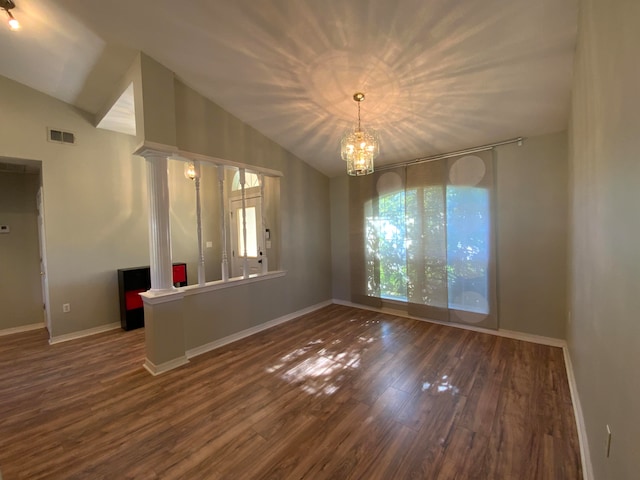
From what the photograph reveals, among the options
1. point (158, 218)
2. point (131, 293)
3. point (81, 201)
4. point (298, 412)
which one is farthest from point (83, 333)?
point (298, 412)

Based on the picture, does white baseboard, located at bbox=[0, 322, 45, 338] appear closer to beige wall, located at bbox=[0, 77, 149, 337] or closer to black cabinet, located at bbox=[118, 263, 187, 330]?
beige wall, located at bbox=[0, 77, 149, 337]

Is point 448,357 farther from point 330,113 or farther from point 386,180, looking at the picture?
point 330,113

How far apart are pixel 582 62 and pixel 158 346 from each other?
4.35 metres

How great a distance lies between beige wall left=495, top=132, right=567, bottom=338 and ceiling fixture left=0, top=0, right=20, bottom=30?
529cm

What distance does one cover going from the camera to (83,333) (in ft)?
12.6

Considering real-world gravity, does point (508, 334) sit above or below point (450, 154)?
below

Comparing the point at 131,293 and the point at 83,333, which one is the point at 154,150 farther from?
the point at 83,333

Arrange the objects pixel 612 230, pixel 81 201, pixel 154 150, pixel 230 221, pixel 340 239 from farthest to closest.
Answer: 1. pixel 230 221
2. pixel 340 239
3. pixel 81 201
4. pixel 154 150
5. pixel 612 230

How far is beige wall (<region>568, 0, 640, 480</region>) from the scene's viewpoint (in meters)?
0.88

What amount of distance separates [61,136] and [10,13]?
5.53 feet

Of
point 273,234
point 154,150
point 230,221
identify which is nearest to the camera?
point 154,150

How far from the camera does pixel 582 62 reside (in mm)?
1729

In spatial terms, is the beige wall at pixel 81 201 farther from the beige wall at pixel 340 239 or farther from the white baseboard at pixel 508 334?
the white baseboard at pixel 508 334

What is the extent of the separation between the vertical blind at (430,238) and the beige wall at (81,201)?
12.7 ft
